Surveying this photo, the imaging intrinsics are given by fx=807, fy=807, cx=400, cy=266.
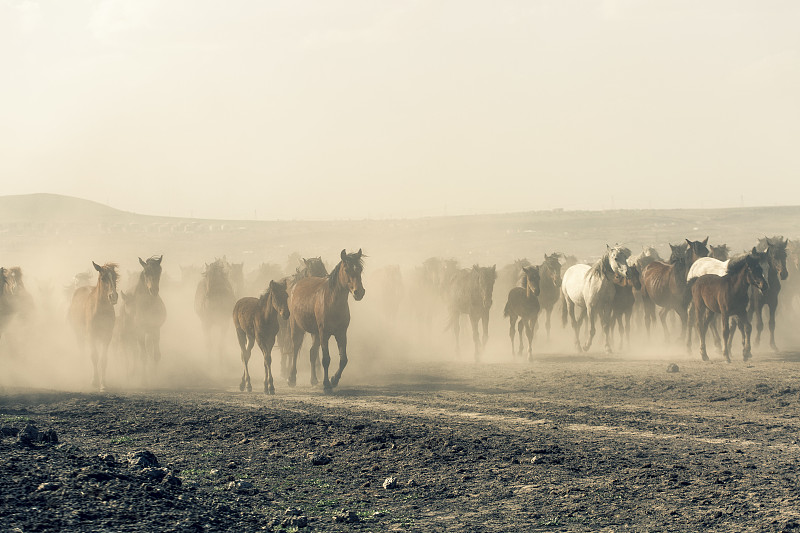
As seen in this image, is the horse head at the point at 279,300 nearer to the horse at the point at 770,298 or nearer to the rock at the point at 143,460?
the rock at the point at 143,460

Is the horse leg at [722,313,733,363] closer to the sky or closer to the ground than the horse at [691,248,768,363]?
closer to the ground

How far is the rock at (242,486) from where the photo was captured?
7.97 meters

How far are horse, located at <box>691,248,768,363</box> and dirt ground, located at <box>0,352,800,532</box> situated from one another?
3508 millimetres

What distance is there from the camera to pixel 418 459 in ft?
30.9

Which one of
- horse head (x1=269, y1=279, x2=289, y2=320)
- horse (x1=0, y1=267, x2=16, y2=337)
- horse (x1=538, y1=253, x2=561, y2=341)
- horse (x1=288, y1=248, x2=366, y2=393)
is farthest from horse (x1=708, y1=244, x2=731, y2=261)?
horse (x1=0, y1=267, x2=16, y2=337)

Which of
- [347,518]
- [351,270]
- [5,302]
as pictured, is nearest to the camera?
[347,518]

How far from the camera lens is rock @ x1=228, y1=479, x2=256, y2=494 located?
797 centimetres

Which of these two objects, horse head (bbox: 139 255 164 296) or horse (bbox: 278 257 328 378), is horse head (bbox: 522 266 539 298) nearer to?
horse (bbox: 278 257 328 378)

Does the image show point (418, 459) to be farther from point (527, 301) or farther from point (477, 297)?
point (477, 297)

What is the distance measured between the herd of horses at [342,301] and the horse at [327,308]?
0.03 meters

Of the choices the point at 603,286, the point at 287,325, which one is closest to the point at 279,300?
the point at 287,325

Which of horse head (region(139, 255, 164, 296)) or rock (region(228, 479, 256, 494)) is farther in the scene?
horse head (region(139, 255, 164, 296))

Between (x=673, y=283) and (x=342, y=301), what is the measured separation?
11.2m

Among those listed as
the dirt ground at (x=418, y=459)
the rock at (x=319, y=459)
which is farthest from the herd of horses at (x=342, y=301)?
the rock at (x=319, y=459)
